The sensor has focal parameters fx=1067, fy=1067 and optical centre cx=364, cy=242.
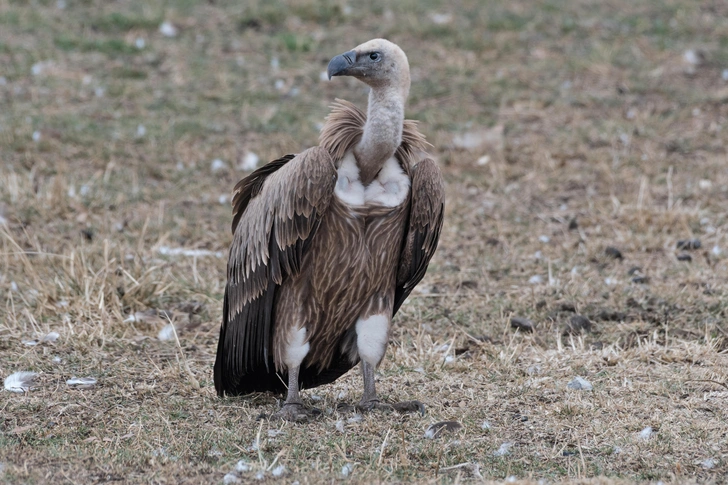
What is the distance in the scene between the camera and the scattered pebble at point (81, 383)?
4371 mm

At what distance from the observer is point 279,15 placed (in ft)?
32.0

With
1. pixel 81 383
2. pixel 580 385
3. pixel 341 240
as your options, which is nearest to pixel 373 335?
pixel 341 240

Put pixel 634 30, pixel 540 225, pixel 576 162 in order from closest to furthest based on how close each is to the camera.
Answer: pixel 540 225
pixel 576 162
pixel 634 30

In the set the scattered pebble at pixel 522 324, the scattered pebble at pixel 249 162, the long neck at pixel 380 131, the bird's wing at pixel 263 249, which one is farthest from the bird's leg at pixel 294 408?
the scattered pebble at pixel 249 162

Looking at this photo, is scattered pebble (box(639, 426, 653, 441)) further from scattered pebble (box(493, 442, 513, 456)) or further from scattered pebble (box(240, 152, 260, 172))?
scattered pebble (box(240, 152, 260, 172))

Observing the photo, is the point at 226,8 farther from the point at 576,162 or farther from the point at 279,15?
the point at 576,162

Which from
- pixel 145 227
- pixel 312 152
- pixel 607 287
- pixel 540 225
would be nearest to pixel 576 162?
pixel 540 225

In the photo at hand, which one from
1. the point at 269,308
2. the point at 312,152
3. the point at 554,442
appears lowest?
the point at 554,442

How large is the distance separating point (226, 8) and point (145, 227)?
14.9 ft

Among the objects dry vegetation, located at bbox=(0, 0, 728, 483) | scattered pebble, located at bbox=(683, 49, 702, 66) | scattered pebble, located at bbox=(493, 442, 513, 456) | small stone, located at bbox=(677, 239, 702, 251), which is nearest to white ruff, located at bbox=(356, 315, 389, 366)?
dry vegetation, located at bbox=(0, 0, 728, 483)

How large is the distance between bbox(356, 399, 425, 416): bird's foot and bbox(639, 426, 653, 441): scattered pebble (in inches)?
32.0

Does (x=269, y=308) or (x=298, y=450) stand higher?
(x=269, y=308)

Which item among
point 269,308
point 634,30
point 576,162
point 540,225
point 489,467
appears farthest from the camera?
point 634,30

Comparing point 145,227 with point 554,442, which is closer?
point 554,442
